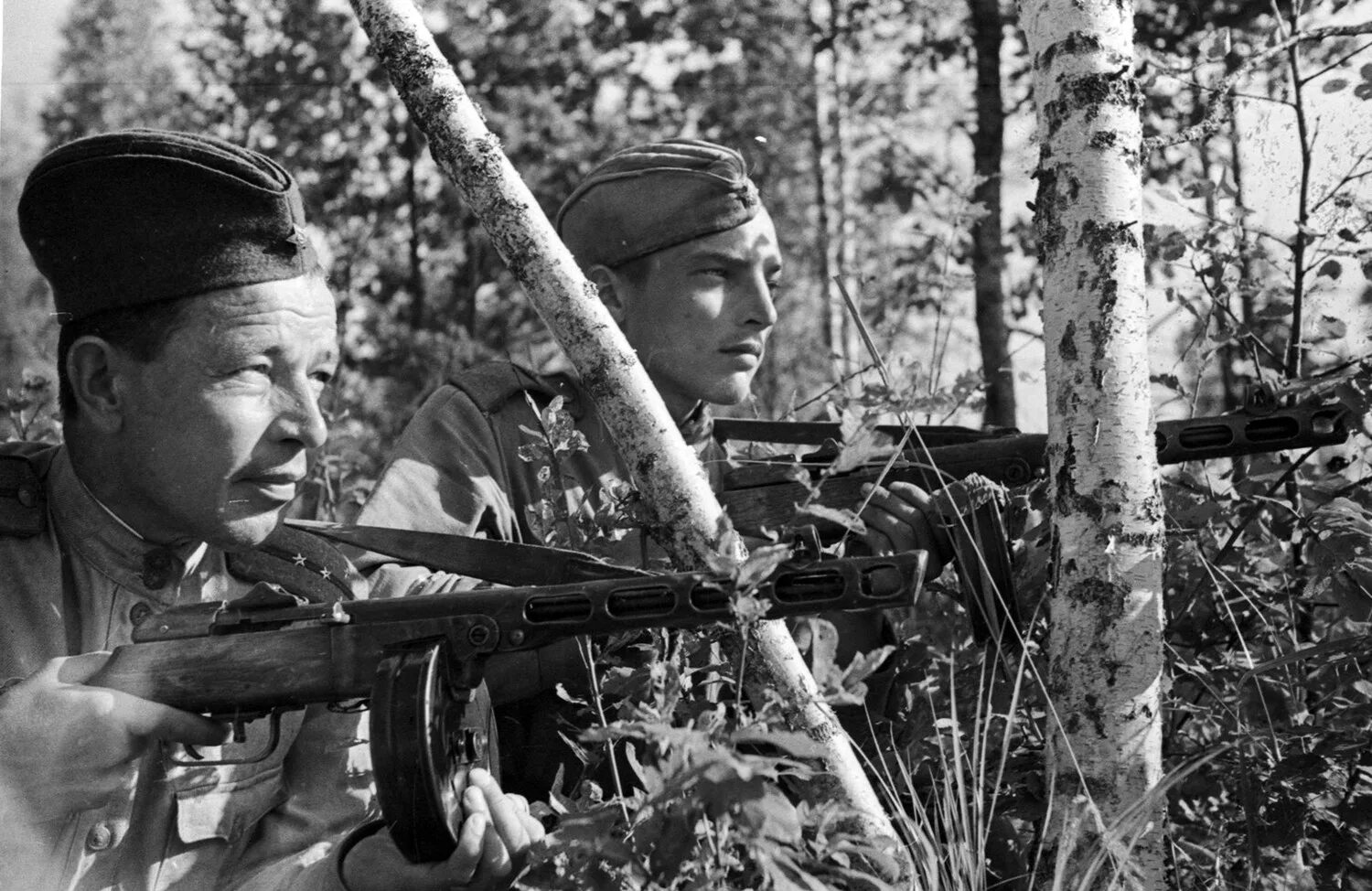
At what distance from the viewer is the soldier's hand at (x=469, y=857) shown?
104 inches

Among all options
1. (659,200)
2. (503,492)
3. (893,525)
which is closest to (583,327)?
(893,525)

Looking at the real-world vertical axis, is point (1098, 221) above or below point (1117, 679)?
above

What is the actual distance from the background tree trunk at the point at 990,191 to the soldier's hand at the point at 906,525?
3139mm

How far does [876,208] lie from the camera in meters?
12.5

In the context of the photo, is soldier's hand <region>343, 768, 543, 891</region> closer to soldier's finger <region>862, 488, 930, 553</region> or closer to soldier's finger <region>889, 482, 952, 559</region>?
soldier's finger <region>862, 488, 930, 553</region>

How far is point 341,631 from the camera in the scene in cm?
285

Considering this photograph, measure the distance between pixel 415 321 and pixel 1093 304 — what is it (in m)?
7.98

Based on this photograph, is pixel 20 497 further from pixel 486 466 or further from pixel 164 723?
pixel 486 466

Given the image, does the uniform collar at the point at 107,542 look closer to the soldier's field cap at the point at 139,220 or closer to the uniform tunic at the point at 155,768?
the uniform tunic at the point at 155,768

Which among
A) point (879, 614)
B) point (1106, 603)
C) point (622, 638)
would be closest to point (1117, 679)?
point (1106, 603)

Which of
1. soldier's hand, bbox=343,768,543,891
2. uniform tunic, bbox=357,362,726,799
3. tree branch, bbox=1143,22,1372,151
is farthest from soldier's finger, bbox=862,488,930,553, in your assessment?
soldier's hand, bbox=343,768,543,891

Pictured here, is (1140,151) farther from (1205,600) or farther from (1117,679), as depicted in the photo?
(1205,600)

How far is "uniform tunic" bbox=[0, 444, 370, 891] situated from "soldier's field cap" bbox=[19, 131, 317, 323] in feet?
1.19

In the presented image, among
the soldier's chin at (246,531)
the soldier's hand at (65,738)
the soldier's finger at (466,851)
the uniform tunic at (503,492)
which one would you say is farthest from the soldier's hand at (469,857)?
the uniform tunic at (503,492)
